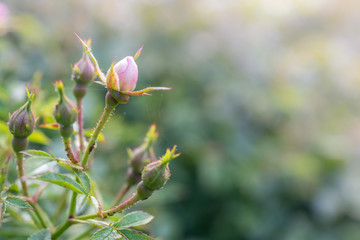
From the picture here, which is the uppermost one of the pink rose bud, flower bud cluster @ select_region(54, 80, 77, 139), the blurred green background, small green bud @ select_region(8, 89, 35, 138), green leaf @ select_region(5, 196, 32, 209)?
the blurred green background

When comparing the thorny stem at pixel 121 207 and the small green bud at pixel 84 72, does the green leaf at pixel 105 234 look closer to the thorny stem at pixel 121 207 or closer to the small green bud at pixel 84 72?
the thorny stem at pixel 121 207

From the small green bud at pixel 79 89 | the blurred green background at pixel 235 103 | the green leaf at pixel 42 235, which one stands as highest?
the blurred green background at pixel 235 103

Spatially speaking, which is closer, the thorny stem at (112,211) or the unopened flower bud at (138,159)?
the thorny stem at (112,211)

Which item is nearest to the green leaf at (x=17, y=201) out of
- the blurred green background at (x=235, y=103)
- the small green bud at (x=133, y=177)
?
the small green bud at (x=133, y=177)

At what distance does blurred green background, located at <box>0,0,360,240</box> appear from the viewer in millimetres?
2055

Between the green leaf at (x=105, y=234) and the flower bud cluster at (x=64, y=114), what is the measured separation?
162mm

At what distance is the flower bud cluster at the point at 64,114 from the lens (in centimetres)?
60

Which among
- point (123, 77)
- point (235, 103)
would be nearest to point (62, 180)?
point (123, 77)

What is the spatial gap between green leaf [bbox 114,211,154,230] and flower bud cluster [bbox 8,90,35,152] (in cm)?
18

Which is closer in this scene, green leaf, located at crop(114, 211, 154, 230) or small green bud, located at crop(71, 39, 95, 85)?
green leaf, located at crop(114, 211, 154, 230)

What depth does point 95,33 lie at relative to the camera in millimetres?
2332

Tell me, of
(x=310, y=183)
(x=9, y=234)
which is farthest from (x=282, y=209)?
(x=9, y=234)

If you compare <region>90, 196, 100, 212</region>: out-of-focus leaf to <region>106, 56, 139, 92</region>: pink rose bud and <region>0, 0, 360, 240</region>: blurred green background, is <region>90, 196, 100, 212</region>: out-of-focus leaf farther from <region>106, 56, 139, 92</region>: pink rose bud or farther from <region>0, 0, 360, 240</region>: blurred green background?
<region>0, 0, 360, 240</region>: blurred green background

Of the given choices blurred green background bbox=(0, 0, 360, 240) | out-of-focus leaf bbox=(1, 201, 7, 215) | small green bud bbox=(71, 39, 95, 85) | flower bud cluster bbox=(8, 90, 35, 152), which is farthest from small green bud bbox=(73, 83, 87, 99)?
blurred green background bbox=(0, 0, 360, 240)
